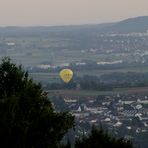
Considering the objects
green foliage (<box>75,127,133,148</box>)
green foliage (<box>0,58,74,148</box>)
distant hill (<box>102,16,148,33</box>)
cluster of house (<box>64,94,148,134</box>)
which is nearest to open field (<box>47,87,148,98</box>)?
cluster of house (<box>64,94,148,134</box>)

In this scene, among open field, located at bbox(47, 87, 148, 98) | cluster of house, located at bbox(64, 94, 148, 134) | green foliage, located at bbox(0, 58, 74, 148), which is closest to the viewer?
green foliage, located at bbox(0, 58, 74, 148)

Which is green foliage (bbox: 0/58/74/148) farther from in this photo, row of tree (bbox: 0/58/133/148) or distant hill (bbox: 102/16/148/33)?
distant hill (bbox: 102/16/148/33)

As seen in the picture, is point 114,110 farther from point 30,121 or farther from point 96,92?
point 30,121

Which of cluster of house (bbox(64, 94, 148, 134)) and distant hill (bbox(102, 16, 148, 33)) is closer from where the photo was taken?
cluster of house (bbox(64, 94, 148, 134))

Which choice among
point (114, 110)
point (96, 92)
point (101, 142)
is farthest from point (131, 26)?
point (101, 142)

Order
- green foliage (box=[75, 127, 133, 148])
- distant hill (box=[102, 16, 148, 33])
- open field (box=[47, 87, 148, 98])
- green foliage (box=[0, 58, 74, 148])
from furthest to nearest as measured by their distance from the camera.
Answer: distant hill (box=[102, 16, 148, 33]) < open field (box=[47, 87, 148, 98]) < green foliage (box=[75, 127, 133, 148]) < green foliage (box=[0, 58, 74, 148])

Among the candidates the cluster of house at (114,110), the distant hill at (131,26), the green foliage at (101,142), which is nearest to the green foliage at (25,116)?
the green foliage at (101,142)

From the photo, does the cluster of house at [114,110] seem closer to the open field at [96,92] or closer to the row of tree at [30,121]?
the open field at [96,92]
